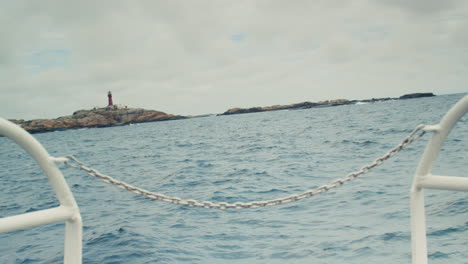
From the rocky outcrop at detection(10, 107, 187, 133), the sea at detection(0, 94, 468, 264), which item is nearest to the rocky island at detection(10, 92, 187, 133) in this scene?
the rocky outcrop at detection(10, 107, 187, 133)

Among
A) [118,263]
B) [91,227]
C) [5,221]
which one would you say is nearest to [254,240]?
[118,263]

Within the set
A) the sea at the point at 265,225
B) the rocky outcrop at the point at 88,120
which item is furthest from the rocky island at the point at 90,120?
the sea at the point at 265,225

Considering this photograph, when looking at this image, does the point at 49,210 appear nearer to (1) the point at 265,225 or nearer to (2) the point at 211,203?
(2) the point at 211,203

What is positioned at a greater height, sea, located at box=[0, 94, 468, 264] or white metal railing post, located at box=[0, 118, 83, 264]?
white metal railing post, located at box=[0, 118, 83, 264]

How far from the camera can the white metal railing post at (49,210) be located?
2188 mm

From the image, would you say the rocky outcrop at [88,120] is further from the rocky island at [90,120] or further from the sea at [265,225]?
the sea at [265,225]

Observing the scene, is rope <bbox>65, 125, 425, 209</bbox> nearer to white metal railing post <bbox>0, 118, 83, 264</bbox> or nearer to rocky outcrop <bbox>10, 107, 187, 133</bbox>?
white metal railing post <bbox>0, 118, 83, 264</bbox>

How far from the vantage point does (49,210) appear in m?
2.31

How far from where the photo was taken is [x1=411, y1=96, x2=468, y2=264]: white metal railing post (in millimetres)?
2332

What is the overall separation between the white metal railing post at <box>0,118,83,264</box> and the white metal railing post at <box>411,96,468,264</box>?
232 centimetres

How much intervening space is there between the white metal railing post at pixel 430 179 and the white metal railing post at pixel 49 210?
2317 millimetres

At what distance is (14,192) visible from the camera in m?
15.8

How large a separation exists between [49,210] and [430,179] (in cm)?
253

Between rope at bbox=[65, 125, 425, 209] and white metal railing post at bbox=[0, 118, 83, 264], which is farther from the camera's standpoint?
rope at bbox=[65, 125, 425, 209]
